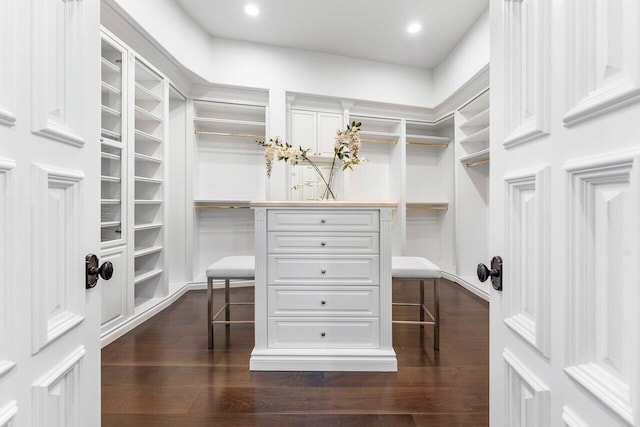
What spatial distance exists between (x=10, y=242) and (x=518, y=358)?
0.99m

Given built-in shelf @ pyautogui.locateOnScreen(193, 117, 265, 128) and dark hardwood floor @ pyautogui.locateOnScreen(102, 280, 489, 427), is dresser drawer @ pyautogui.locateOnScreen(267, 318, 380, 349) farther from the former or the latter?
built-in shelf @ pyautogui.locateOnScreen(193, 117, 265, 128)

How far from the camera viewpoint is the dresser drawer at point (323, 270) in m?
1.98

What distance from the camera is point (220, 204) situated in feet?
13.1

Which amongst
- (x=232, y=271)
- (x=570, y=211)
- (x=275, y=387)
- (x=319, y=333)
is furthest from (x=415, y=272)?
(x=570, y=211)

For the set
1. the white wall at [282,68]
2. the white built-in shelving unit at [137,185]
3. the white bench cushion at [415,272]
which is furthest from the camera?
the white wall at [282,68]

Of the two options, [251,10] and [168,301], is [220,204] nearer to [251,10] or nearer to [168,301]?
[168,301]

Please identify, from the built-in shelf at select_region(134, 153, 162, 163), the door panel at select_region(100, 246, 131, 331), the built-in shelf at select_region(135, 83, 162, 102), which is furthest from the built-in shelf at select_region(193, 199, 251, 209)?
the door panel at select_region(100, 246, 131, 331)

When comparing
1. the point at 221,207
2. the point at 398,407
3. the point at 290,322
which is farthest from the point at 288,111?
the point at 398,407

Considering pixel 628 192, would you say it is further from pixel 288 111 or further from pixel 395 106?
pixel 395 106

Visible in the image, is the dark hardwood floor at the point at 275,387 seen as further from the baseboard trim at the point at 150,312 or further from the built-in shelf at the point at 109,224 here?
the built-in shelf at the point at 109,224

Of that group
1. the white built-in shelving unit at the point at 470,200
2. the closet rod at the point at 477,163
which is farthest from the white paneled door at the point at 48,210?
the white built-in shelving unit at the point at 470,200

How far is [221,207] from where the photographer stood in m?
3.91

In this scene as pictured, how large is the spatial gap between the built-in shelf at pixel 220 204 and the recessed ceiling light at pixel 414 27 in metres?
2.80

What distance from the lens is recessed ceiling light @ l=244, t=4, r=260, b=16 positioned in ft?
10.2
